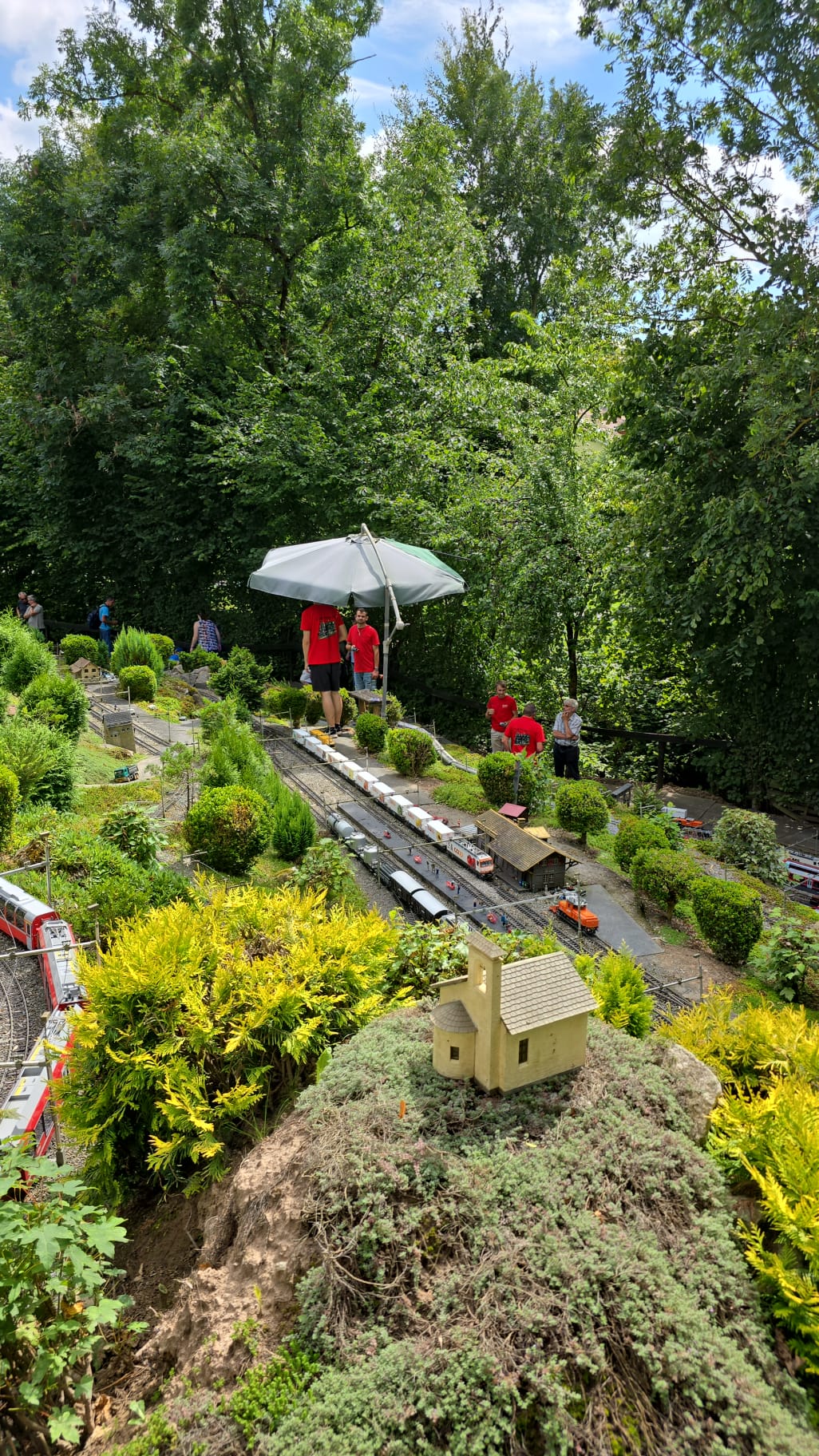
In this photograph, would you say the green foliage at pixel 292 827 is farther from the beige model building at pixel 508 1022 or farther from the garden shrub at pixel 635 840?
the beige model building at pixel 508 1022

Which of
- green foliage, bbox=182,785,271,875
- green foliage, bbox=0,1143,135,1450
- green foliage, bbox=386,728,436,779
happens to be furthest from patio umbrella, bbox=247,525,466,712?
green foliage, bbox=0,1143,135,1450

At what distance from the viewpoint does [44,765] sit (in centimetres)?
876

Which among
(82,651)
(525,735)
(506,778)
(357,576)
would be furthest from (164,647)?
(506,778)

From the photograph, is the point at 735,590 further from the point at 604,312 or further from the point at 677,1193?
the point at 677,1193

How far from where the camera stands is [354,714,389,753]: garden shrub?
10.3m

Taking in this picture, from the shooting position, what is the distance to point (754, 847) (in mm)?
8594

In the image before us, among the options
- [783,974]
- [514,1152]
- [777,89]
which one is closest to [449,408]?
[777,89]

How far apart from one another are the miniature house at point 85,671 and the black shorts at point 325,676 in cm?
539

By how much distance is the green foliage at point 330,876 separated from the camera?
21.8 feet

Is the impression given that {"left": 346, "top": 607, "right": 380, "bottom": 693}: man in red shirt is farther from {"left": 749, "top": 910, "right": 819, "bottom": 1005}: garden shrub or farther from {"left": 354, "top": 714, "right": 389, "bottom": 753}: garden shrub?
{"left": 749, "top": 910, "right": 819, "bottom": 1005}: garden shrub

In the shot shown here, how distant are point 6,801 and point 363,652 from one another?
5.80m

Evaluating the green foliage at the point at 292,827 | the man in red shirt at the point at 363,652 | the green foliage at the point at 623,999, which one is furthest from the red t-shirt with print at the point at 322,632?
the green foliage at the point at 623,999

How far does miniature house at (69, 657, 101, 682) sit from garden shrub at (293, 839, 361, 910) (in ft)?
29.9

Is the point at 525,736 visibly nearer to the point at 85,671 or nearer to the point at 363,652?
the point at 363,652
